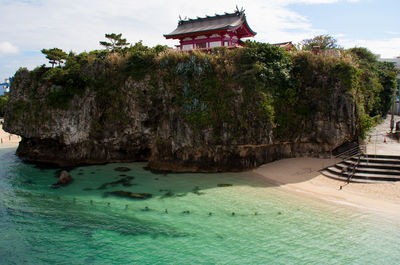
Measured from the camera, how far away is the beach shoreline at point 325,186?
666 inches

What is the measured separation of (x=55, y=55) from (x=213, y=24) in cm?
1828

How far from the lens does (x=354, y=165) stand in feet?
70.0

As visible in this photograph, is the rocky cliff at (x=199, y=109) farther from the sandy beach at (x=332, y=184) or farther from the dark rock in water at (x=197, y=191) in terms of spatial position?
the dark rock in water at (x=197, y=191)

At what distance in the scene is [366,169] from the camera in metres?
20.8

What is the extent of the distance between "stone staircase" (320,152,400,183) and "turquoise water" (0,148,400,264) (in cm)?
485

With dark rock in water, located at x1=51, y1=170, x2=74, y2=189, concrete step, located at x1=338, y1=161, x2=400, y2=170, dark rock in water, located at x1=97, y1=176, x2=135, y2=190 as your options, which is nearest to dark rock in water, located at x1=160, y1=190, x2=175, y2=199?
dark rock in water, located at x1=97, y1=176, x2=135, y2=190

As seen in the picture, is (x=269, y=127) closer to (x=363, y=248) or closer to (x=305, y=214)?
(x=305, y=214)

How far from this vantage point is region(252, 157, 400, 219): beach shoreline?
16.9 m

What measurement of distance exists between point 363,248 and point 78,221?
1508cm

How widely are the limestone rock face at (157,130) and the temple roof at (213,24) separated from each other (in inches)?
319

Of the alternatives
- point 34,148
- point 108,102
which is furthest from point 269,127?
point 34,148

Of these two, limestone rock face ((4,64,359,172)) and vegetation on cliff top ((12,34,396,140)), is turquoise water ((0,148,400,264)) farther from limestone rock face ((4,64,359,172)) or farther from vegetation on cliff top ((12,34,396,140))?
vegetation on cliff top ((12,34,396,140))

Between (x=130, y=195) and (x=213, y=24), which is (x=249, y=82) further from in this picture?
(x=130, y=195)

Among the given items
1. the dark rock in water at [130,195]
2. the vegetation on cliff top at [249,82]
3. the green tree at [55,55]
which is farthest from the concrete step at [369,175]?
the green tree at [55,55]
